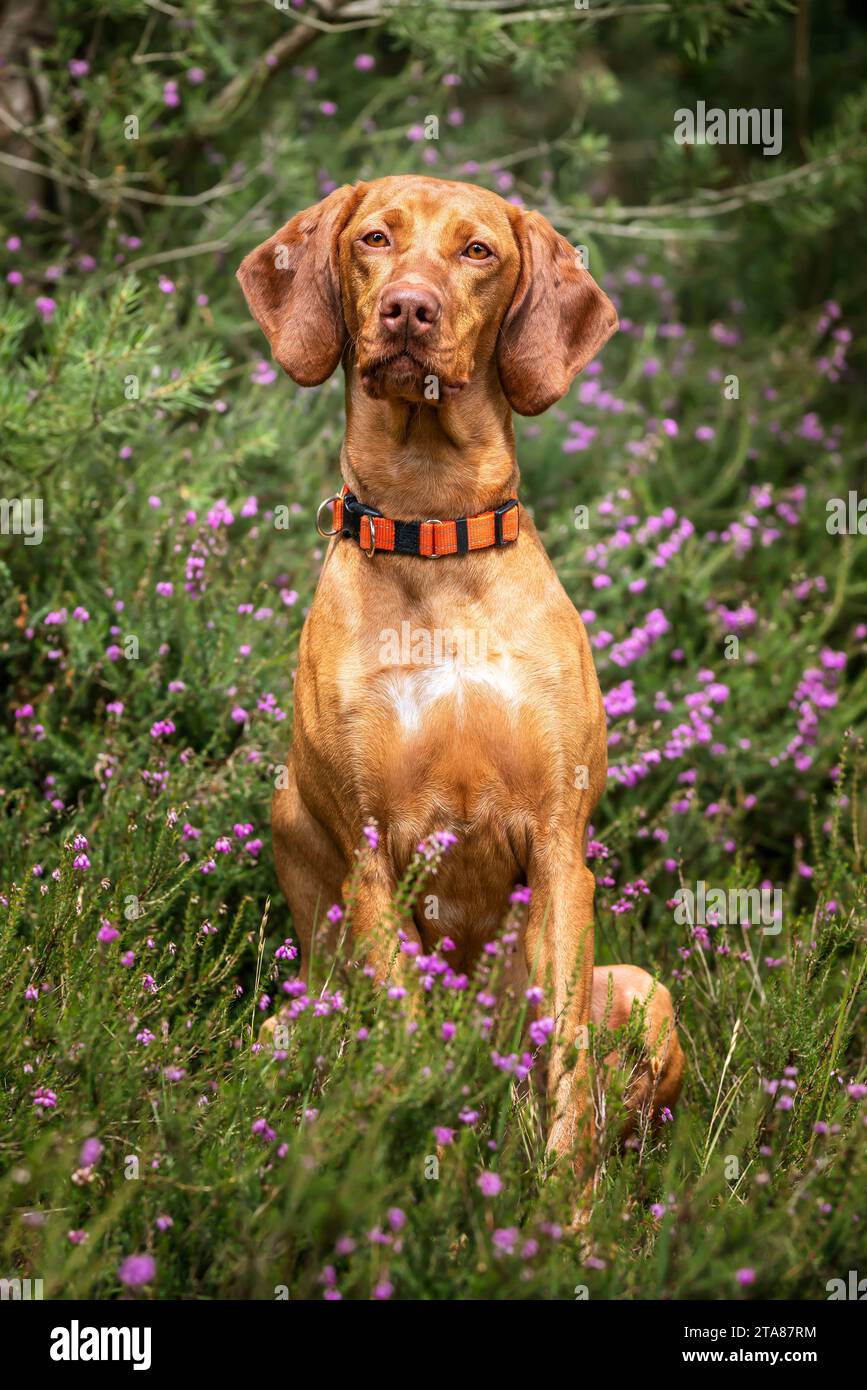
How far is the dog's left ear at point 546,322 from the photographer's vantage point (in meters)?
3.14

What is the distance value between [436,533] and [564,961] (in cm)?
95

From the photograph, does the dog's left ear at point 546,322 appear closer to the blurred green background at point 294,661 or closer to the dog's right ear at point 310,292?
the dog's right ear at point 310,292

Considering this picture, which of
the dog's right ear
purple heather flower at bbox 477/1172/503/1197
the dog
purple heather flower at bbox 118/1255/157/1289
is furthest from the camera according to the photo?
the dog's right ear

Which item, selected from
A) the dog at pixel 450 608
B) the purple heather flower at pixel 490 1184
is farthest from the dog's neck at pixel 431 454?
the purple heather flower at pixel 490 1184

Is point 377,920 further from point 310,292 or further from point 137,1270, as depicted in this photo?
point 310,292

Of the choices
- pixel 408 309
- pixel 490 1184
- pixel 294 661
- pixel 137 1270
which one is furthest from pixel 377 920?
pixel 294 661

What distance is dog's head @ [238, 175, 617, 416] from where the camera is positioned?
2.93 m

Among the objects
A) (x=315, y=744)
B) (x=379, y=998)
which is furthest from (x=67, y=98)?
(x=379, y=998)

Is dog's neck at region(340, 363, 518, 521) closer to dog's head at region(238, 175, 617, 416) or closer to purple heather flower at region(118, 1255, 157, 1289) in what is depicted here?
dog's head at region(238, 175, 617, 416)

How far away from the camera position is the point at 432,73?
16.6 feet

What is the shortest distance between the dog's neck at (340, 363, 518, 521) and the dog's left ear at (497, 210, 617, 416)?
0.07 m

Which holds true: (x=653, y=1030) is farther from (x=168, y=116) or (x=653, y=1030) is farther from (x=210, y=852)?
(x=168, y=116)

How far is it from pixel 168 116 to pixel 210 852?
3922 millimetres

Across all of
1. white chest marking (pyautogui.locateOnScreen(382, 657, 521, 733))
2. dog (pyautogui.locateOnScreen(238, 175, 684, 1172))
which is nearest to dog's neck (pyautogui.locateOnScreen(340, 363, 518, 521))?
dog (pyautogui.locateOnScreen(238, 175, 684, 1172))
